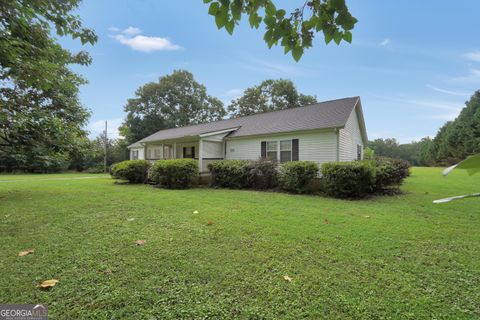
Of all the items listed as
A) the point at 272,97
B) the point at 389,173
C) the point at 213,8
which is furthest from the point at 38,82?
the point at 272,97

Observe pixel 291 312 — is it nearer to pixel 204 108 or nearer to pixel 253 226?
pixel 253 226

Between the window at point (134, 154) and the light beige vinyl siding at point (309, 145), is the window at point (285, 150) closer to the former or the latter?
the light beige vinyl siding at point (309, 145)

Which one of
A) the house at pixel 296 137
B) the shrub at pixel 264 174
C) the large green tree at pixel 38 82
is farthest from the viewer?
the house at pixel 296 137

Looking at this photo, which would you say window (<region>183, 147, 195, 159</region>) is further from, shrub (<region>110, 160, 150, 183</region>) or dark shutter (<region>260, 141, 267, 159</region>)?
dark shutter (<region>260, 141, 267, 159</region>)

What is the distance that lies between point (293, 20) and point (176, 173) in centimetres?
994

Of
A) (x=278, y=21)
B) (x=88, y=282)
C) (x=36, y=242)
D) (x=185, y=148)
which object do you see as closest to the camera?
(x=278, y=21)

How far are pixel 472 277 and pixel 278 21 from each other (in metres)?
3.65

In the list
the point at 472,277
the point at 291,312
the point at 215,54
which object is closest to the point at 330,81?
the point at 215,54

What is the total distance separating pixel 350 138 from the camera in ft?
40.5

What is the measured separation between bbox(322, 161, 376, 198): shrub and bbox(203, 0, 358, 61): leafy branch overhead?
707 centimetres

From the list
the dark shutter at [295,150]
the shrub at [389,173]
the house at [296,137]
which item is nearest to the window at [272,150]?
the house at [296,137]

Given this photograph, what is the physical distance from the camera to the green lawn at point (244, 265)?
7.27 ft

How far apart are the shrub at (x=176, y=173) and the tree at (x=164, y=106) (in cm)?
2581

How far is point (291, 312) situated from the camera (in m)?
2.15
